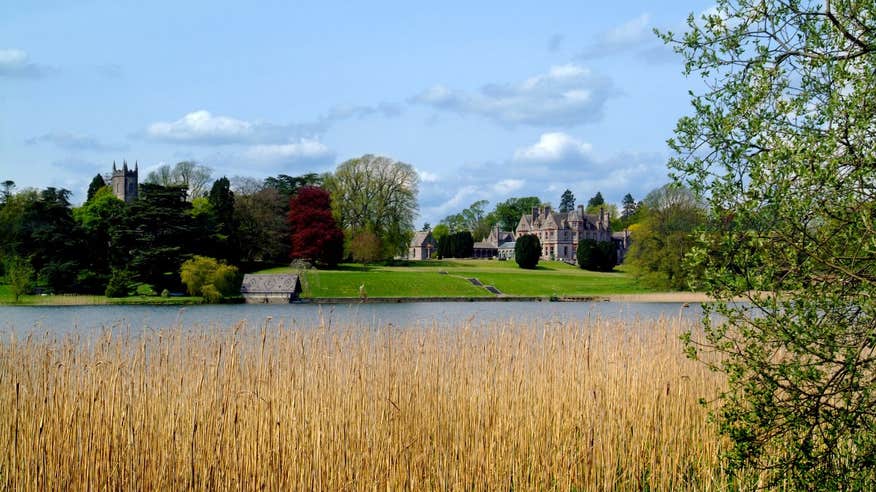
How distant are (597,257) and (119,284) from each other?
4137 centimetres

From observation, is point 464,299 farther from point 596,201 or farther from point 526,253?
point 596,201

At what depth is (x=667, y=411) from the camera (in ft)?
22.4

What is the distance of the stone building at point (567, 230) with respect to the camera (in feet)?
305

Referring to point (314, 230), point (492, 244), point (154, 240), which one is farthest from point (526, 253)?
point (154, 240)

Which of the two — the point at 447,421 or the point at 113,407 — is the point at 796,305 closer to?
the point at 447,421

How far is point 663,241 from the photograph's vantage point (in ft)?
141

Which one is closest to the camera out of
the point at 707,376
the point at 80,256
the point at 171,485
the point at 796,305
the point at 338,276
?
the point at 796,305

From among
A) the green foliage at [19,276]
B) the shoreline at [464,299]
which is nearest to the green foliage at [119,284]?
the shoreline at [464,299]

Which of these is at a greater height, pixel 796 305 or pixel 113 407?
pixel 796 305

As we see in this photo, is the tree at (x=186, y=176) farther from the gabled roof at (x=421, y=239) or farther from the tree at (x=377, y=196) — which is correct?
the gabled roof at (x=421, y=239)

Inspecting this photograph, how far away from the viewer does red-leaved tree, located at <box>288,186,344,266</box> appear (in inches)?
2137

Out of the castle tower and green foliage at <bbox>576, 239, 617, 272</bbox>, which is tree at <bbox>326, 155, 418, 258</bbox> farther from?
the castle tower

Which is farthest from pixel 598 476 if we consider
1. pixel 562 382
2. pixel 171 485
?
pixel 171 485

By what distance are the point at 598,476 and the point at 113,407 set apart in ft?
11.8
